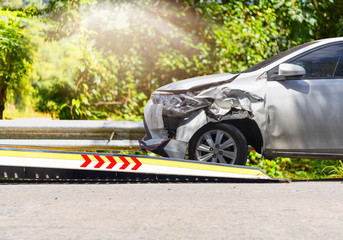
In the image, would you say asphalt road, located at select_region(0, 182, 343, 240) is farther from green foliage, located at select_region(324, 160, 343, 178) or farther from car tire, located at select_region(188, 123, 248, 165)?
green foliage, located at select_region(324, 160, 343, 178)

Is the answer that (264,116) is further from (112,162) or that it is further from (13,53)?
(13,53)

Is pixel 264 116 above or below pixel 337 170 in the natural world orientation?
above

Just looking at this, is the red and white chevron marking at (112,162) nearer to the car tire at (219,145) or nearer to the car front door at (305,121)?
the car tire at (219,145)

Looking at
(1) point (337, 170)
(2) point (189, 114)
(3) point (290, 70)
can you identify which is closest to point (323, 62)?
(3) point (290, 70)

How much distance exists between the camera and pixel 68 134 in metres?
7.46

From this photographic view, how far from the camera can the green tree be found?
392 inches

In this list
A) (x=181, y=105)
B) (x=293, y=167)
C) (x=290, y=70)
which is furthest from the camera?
(x=293, y=167)

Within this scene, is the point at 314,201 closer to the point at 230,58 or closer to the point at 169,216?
the point at 169,216

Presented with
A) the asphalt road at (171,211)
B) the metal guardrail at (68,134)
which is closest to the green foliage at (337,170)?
the asphalt road at (171,211)

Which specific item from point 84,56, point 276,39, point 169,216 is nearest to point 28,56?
point 84,56

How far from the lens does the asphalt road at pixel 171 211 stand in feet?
12.3

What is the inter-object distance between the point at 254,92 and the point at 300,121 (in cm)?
66

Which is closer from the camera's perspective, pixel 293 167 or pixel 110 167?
pixel 110 167

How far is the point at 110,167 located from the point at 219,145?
4.43 feet
